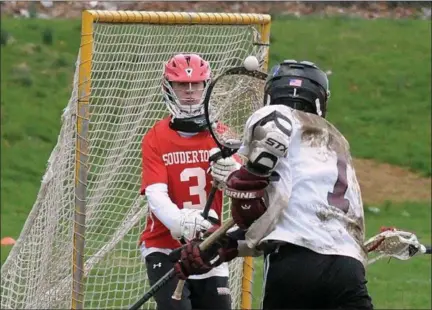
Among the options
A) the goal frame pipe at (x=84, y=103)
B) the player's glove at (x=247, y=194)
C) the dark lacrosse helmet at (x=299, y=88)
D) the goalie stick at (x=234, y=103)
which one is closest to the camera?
the player's glove at (x=247, y=194)

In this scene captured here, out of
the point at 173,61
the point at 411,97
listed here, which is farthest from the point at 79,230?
the point at 411,97

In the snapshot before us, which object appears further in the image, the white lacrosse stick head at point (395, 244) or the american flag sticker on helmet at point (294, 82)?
the white lacrosse stick head at point (395, 244)

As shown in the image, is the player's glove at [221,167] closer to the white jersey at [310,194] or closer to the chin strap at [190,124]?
the chin strap at [190,124]

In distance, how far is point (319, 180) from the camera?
193 inches

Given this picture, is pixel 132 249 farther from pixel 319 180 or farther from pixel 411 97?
pixel 411 97

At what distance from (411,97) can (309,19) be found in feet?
8.92

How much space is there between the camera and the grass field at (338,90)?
1678 cm

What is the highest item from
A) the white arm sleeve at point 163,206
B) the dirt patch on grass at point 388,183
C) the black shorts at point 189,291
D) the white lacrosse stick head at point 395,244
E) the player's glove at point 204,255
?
the player's glove at point 204,255

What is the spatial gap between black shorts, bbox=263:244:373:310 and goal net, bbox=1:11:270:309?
1.97m

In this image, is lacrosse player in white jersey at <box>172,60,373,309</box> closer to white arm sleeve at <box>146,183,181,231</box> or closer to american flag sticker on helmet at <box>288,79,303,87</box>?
american flag sticker on helmet at <box>288,79,303,87</box>

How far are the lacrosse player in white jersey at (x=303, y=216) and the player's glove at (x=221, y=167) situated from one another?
28.2 inches

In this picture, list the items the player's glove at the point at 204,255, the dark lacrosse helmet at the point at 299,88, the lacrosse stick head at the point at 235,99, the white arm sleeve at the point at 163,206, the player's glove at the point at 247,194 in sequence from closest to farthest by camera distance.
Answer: the player's glove at the point at 247,194, the dark lacrosse helmet at the point at 299,88, the player's glove at the point at 204,255, the white arm sleeve at the point at 163,206, the lacrosse stick head at the point at 235,99

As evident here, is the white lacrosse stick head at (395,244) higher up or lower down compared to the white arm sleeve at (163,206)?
lower down

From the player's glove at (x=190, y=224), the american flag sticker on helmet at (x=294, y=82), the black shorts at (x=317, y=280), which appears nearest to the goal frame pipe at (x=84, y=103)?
the player's glove at (x=190, y=224)
